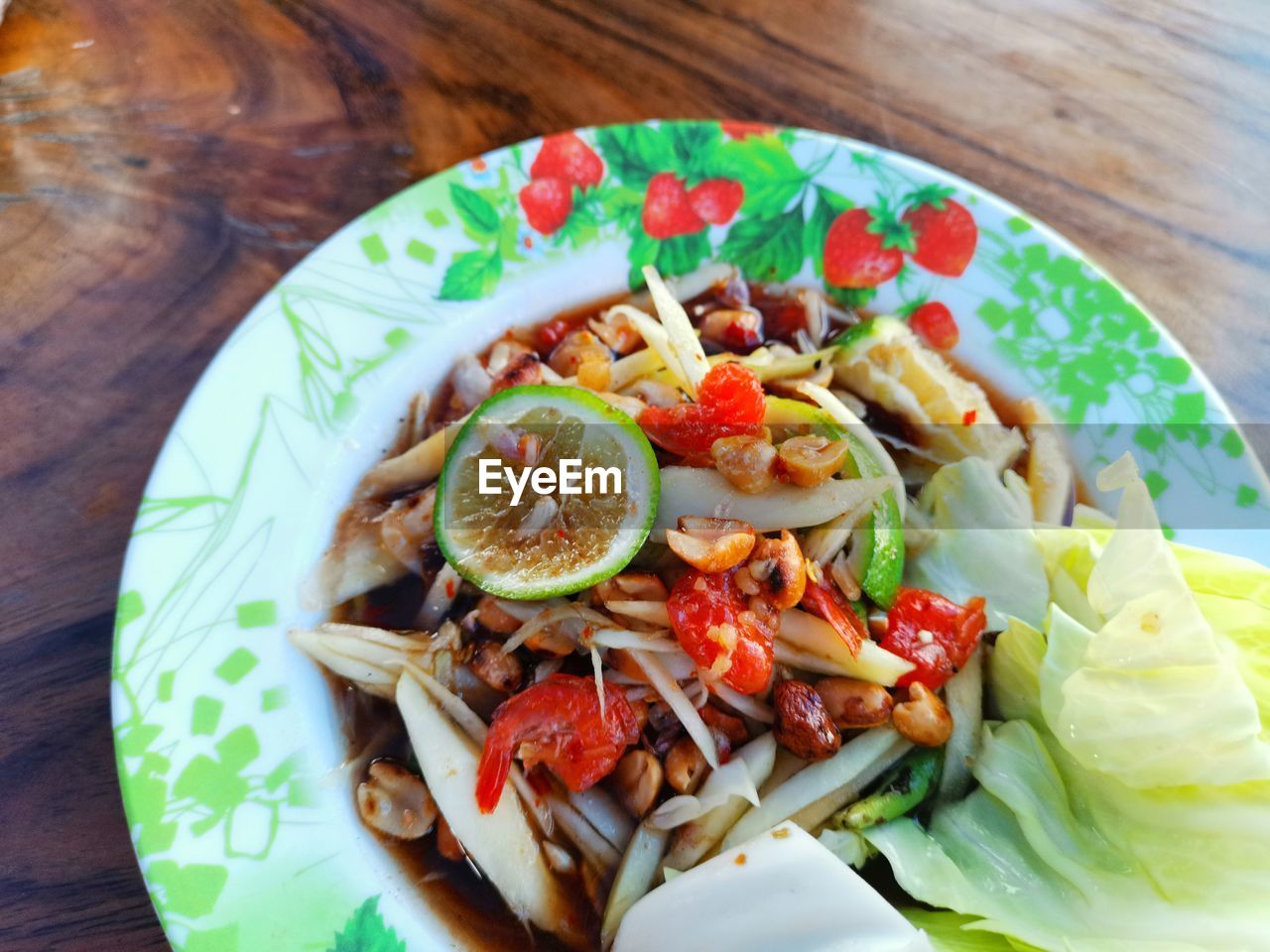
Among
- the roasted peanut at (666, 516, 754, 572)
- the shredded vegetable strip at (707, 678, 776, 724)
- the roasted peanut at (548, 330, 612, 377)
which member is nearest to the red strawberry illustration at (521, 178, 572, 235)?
the roasted peanut at (548, 330, 612, 377)

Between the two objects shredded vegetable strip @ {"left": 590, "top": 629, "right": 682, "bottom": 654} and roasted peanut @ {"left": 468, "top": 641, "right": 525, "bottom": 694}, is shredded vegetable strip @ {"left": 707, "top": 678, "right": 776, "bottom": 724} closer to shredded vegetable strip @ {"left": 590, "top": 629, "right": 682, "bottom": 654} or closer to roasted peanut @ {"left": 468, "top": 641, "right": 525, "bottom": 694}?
shredded vegetable strip @ {"left": 590, "top": 629, "right": 682, "bottom": 654}

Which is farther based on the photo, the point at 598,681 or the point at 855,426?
the point at 855,426

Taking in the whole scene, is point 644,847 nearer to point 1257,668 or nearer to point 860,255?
point 1257,668

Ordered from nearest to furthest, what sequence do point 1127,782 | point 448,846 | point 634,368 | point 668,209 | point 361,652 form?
point 1127,782 → point 448,846 → point 361,652 → point 634,368 → point 668,209

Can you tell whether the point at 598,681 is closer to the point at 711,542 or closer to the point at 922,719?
the point at 711,542

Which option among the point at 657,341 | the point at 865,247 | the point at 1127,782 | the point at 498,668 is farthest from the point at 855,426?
the point at 498,668

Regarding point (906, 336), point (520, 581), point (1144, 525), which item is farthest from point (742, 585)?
point (906, 336)
